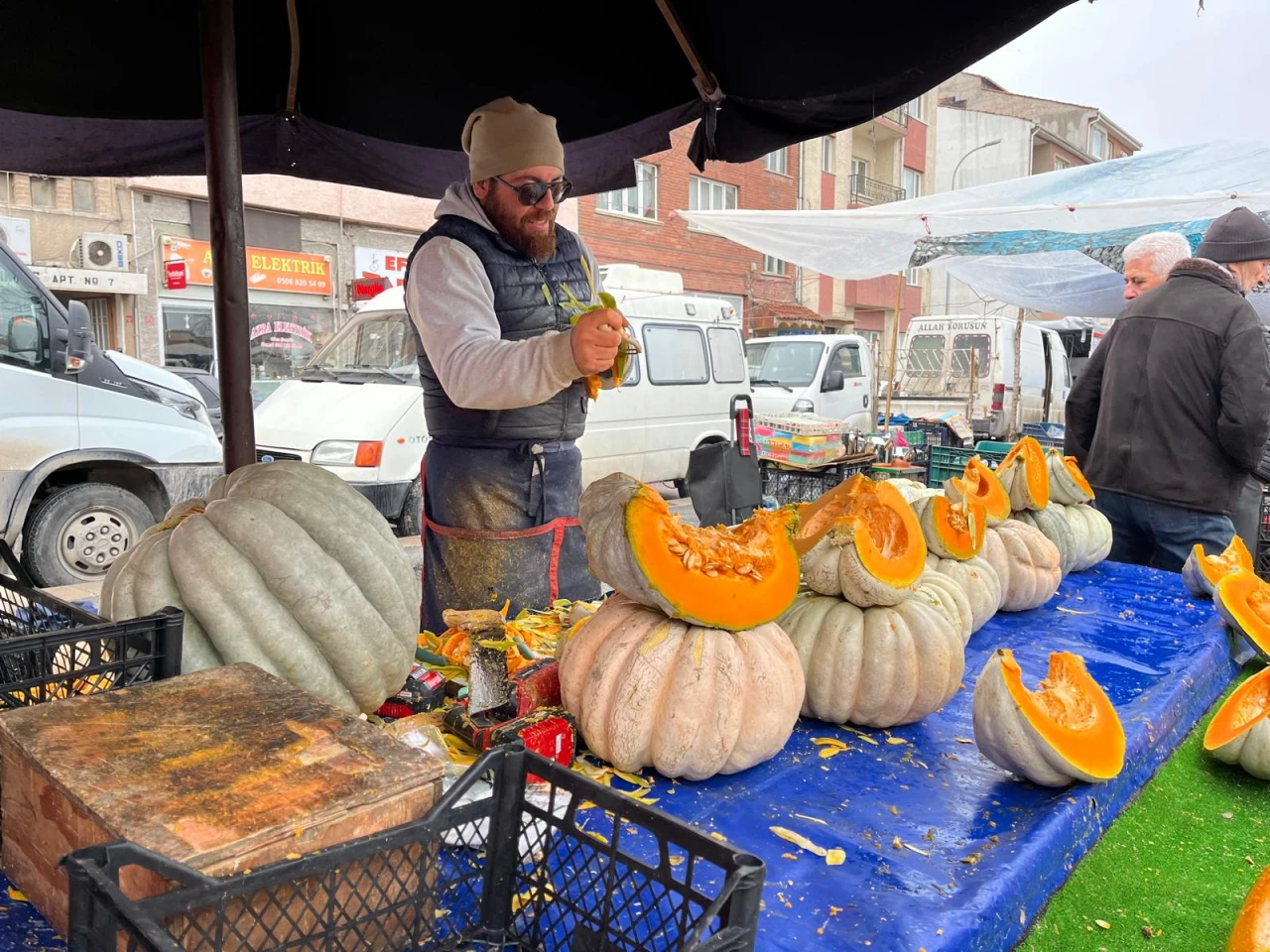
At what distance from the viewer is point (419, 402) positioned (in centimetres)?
821

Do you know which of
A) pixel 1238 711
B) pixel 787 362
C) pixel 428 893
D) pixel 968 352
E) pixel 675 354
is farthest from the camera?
pixel 968 352

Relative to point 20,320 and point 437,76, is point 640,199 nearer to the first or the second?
point 20,320

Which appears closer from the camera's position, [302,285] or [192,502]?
[192,502]

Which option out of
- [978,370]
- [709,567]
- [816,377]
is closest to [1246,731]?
[709,567]

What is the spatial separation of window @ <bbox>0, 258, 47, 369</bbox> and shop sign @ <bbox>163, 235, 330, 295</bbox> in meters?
9.72

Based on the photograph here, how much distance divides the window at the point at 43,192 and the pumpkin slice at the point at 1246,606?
17.7 meters

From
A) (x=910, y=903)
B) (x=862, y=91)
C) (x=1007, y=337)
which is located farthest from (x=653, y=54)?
(x=1007, y=337)

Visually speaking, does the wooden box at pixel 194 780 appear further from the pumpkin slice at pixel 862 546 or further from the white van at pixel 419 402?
the white van at pixel 419 402

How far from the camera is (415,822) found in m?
0.96

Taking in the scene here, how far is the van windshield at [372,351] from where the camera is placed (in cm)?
866

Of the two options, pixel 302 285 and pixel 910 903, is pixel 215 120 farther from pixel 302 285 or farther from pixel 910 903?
pixel 302 285

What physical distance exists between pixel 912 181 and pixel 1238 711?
35.0m

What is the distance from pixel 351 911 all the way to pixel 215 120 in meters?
2.58

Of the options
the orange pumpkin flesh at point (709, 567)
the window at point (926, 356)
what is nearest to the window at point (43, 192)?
the window at point (926, 356)
